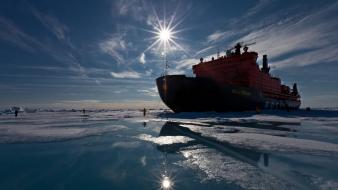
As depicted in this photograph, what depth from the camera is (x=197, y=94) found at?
1105 inches

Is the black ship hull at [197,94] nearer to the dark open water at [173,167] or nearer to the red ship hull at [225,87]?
the red ship hull at [225,87]

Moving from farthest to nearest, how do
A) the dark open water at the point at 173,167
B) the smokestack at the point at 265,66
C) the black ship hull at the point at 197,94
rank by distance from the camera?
the smokestack at the point at 265,66 < the black ship hull at the point at 197,94 < the dark open water at the point at 173,167

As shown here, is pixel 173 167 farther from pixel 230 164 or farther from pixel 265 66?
pixel 265 66

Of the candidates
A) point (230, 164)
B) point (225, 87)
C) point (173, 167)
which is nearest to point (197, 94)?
point (225, 87)

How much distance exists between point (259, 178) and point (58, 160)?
497 centimetres

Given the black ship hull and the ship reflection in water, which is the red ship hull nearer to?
the black ship hull

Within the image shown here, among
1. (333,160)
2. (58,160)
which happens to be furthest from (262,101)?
(58,160)

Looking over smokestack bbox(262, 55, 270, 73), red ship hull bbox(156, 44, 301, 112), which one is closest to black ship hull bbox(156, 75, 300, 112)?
red ship hull bbox(156, 44, 301, 112)

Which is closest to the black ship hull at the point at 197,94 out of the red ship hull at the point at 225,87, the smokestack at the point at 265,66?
the red ship hull at the point at 225,87

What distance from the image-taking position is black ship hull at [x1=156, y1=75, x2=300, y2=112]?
2777 cm

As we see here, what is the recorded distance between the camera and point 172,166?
205 inches

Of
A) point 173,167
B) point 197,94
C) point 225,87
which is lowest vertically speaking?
point 173,167

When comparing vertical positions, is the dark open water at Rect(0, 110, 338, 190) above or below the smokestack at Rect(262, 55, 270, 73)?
below

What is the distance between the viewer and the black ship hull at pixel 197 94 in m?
27.8
